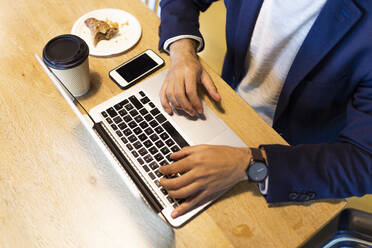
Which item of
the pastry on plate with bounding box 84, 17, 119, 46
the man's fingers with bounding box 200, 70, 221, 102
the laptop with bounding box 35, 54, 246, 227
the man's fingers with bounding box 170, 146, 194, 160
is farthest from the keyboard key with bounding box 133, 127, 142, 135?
the pastry on plate with bounding box 84, 17, 119, 46

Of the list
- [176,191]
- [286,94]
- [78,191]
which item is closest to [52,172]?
[78,191]

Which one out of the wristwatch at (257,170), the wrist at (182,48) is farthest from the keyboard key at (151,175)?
the wrist at (182,48)

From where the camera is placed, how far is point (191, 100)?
777 mm

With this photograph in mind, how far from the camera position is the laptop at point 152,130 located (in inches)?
26.0

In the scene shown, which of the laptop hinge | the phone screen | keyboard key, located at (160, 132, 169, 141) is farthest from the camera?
the phone screen

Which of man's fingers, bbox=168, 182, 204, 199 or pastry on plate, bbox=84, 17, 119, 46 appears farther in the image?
pastry on plate, bbox=84, 17, 119, 46

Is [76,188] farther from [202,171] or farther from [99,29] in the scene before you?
[99,29]

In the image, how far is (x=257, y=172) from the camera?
0.68m

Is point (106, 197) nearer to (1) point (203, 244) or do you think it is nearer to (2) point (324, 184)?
(1) point (203, 244)

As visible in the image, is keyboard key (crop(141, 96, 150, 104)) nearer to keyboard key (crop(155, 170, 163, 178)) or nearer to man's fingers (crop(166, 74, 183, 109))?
man's fingers (crop(166, 74, 183, 109))

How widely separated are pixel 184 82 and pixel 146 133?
0.58ft

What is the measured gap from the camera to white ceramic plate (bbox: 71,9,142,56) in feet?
2.86

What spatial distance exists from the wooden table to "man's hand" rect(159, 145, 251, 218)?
1.4 inches

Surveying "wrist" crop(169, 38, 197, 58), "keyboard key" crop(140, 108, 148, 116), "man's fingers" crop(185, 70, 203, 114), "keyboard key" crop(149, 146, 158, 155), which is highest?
"wrist" crop(169, 38, 197, 58)
